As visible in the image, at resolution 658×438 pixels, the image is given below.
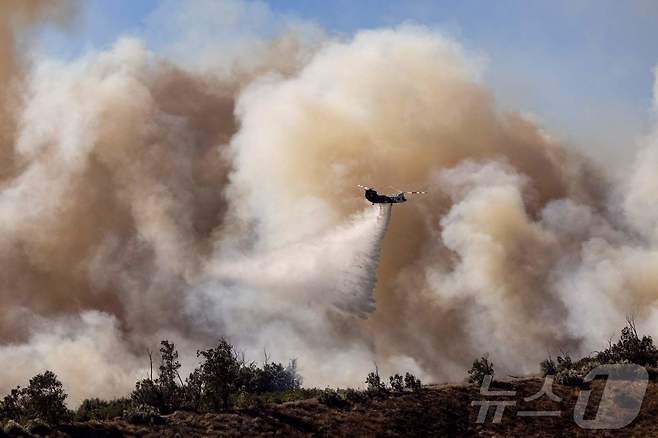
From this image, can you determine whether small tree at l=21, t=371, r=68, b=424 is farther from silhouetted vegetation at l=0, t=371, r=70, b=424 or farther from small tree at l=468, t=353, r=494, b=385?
small tree at l=468, t=353, r=494, b=385

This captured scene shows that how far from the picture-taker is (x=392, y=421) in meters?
44.3

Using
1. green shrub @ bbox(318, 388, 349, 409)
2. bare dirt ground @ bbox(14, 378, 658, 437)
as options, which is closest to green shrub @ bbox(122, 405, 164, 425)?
bare dirt ground @ bbox(14, 378, 658, 437)

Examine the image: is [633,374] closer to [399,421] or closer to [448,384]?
[448,384]

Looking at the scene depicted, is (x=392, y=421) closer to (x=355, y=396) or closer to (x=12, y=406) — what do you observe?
(x=355, y=396)

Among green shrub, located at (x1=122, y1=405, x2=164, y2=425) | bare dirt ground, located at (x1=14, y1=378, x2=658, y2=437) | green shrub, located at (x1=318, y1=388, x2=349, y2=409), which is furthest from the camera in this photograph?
green shrub, located at (x1=318, y1=388, x2=349, y2=409)

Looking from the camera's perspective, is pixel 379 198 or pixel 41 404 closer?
pixel 41 404

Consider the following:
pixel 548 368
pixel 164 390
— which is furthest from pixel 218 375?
pixel 548 368

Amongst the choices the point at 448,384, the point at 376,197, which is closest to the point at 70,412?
the point at 448,384

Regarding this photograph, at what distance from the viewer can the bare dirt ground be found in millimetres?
40812

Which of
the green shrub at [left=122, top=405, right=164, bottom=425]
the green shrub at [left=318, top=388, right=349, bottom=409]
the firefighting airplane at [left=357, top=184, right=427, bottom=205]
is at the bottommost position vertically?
the green shrub at [left=122, top=405, right=164, bottom=425]

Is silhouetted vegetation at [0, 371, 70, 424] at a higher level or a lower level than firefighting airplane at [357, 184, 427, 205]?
lower

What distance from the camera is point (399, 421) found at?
44.3 meters

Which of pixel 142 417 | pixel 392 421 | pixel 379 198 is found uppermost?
pixel 379 198

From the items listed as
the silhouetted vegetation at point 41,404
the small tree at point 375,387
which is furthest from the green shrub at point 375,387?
the silhouetted vegetation at point 41,404
